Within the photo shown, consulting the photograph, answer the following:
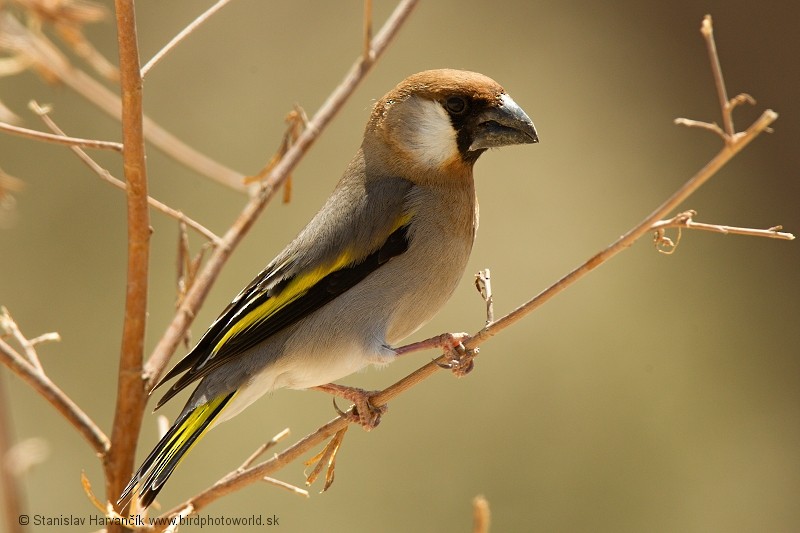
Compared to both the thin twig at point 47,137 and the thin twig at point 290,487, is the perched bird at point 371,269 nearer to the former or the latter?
the thin twig at point 290,487

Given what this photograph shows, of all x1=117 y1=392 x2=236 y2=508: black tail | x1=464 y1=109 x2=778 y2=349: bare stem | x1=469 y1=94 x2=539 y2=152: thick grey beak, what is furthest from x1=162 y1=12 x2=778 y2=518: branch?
x1=469 y1=94 x2=539 y2=152: thick grey beak

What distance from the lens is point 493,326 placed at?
5.29 feet

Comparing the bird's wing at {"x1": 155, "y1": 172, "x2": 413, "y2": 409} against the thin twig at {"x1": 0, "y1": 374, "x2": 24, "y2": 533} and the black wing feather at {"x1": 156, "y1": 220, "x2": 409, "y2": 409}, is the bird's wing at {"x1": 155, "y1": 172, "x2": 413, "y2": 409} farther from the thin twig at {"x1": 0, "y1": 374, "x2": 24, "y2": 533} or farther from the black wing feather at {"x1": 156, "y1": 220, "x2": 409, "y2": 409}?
the thin twig at {"x1": 0, "y1": 374, "x2": 24, "y2": 533}

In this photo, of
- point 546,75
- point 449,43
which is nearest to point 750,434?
point 546,75

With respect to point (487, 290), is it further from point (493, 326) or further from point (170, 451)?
point (170, 451)

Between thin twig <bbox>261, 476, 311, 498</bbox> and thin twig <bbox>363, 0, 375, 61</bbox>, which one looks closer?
thin twig <bbox>261, 476, 311, 498</bbox>

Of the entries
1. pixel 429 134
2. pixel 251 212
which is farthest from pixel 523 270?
pixel 251 212

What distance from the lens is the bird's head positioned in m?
2.36

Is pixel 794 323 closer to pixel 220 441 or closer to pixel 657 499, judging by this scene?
pixel 657 499

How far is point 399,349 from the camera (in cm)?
221

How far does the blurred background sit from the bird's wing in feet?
5.64

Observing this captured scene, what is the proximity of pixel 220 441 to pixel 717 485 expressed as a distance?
2349mm

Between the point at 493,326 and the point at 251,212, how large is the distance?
665 mm

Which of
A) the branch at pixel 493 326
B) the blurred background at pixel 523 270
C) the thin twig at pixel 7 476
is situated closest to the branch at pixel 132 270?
the branch at pixel 493 326
